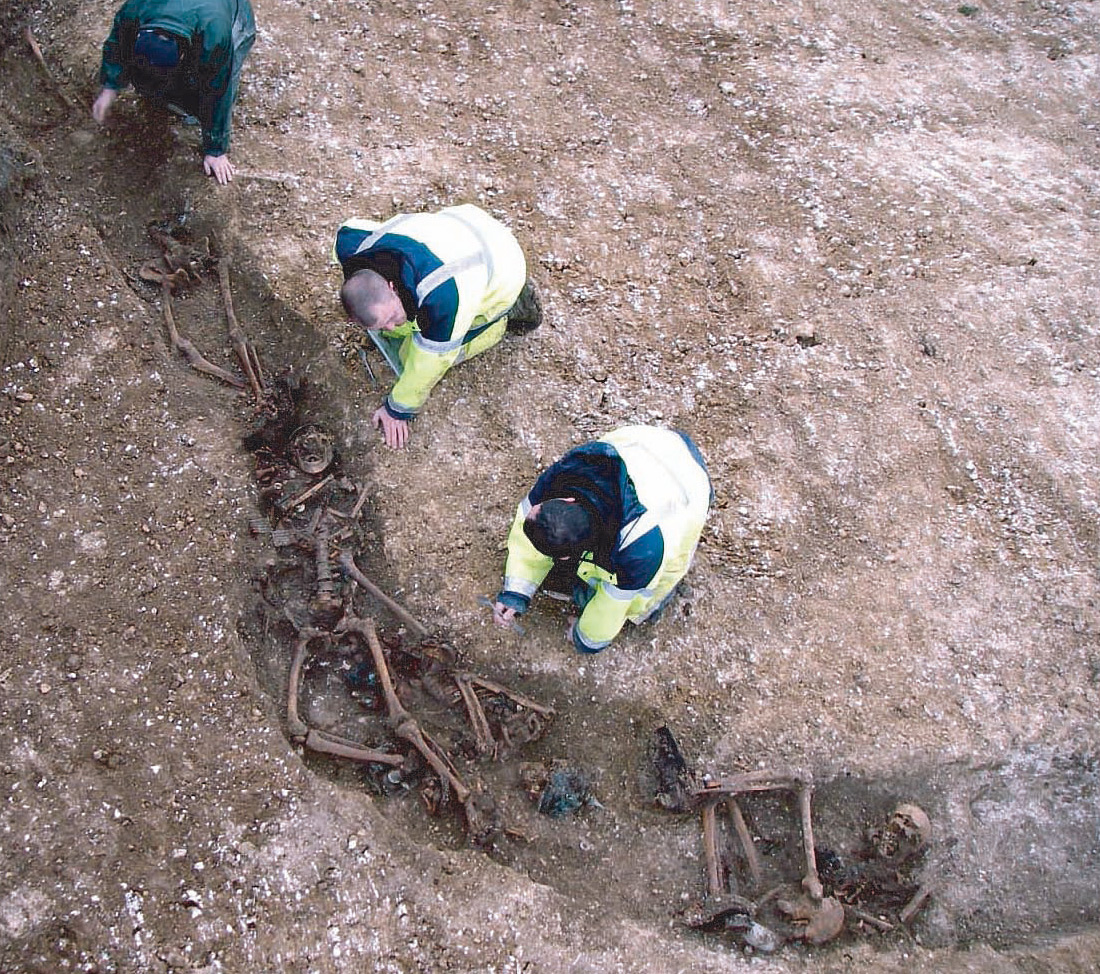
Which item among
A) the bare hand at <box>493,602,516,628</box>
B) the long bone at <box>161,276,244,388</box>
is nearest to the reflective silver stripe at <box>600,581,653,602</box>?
the bare hand at <box>493,602,516,628</box>

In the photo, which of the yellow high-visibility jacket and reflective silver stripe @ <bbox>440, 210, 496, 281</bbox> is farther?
reflective silver stripe @ <bbox>440, 210, 496, 281</bbox>

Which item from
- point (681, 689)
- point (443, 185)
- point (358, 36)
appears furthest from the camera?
point (358, 36)

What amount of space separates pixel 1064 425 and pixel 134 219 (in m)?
5.99

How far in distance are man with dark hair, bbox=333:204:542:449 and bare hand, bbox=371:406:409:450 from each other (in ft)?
0.08

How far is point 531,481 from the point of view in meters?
4.78

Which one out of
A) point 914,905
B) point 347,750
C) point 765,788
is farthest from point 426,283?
point 914,905

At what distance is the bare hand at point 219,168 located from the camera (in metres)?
5.25

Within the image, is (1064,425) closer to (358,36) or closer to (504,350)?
(504,350)

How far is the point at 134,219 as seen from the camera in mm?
5234

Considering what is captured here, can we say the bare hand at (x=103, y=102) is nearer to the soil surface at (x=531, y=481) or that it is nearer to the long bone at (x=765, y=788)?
the soil surface at (x=531, y=481)

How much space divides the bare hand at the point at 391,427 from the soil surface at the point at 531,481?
0.30 feet

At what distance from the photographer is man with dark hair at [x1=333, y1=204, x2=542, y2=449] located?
3.85 metres

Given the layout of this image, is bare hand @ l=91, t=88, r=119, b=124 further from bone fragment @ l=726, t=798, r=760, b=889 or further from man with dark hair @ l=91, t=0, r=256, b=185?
bone fragment @ l=726, t=798, r=760, b=889

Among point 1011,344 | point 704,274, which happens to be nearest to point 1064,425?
point 1011,344
